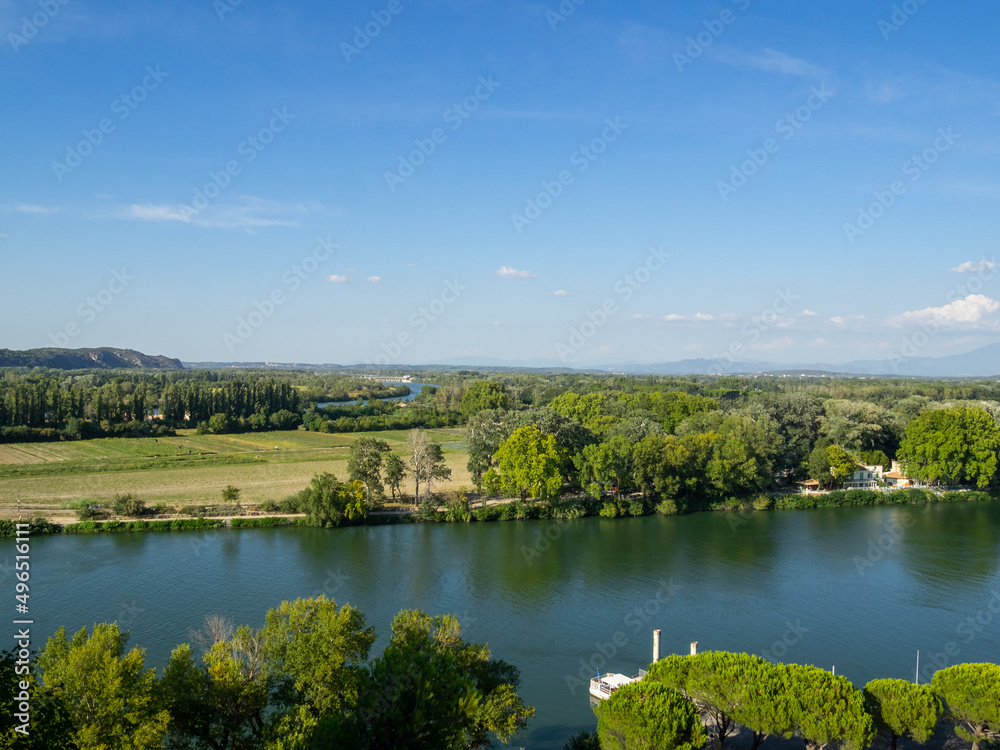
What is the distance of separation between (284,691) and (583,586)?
15.3 m

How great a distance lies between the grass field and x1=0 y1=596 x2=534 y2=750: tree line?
27.2 m

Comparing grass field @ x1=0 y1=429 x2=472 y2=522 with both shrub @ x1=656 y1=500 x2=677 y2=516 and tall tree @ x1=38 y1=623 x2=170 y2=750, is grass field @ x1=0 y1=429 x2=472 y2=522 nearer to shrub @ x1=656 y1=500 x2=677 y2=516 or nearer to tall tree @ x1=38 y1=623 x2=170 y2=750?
shrub @ x1=656 y1=500 x2=677 y2=516

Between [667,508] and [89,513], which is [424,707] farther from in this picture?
[89,513]

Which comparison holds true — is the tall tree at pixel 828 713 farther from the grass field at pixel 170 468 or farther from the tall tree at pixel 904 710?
the grass field at pixel 170 468

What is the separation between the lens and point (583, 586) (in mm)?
26469

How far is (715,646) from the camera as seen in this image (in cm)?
2062

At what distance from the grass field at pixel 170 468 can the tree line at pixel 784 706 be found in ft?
98.9

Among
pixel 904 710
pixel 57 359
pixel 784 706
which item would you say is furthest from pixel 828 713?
pixel 57 359

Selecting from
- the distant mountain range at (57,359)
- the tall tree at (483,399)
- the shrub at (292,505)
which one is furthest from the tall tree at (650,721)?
the distant mountain range at (57,359)

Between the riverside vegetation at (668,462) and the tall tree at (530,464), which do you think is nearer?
the tall tree at (530,464)

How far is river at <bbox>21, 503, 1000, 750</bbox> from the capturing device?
20.5 m

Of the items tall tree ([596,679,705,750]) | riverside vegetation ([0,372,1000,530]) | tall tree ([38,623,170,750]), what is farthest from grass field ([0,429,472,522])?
tall tree ([596,679,705,750])

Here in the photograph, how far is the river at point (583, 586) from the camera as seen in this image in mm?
20531

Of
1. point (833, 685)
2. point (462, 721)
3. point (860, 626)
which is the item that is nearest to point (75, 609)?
point (462, 721)
